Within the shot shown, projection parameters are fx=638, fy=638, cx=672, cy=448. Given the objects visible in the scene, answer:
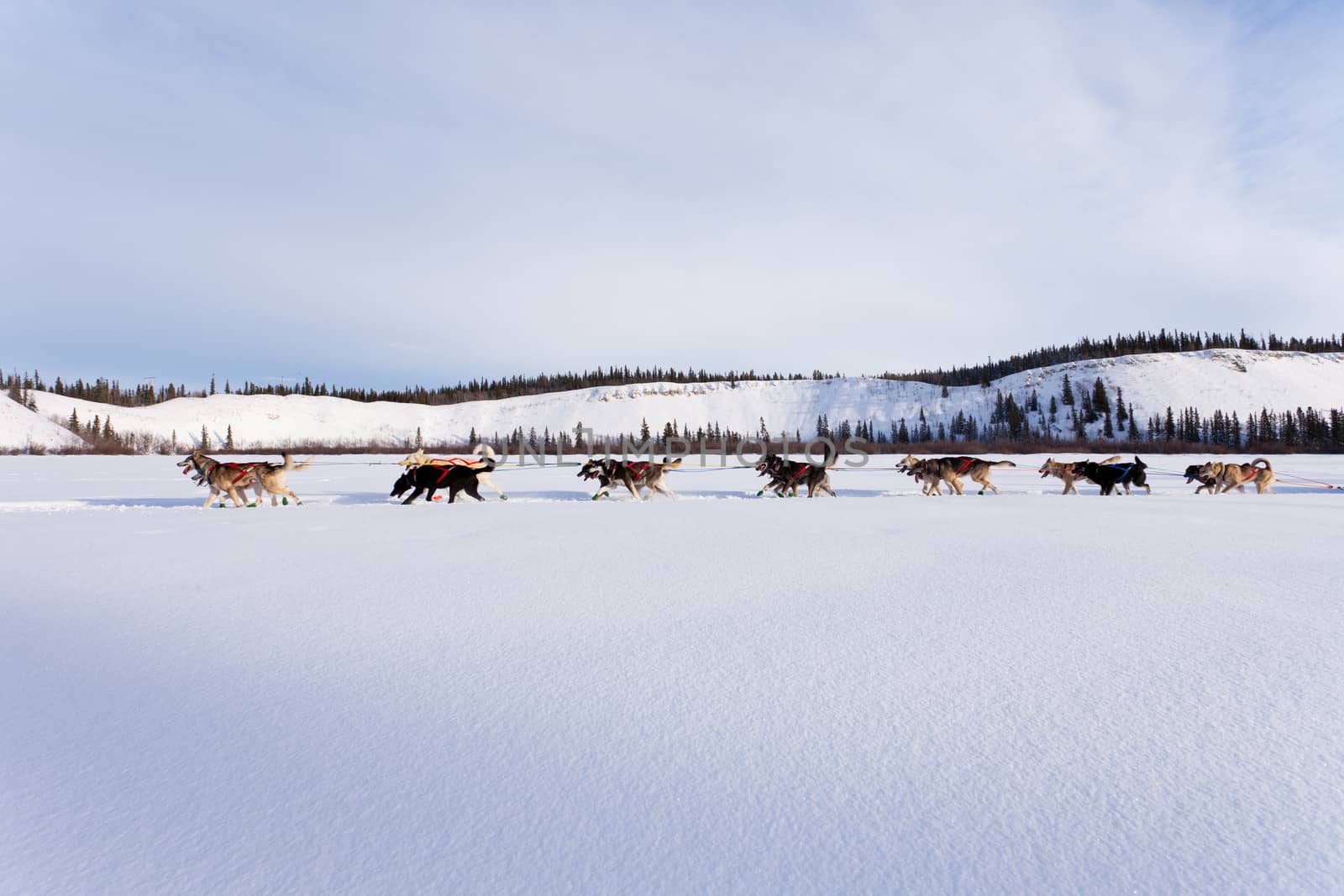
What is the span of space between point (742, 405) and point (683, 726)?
340 feet

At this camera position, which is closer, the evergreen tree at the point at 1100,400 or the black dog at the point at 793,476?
the black dog at the point at 793,476

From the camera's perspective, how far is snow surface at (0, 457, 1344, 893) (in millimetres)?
1606

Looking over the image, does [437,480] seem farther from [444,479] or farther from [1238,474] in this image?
[1238,474]

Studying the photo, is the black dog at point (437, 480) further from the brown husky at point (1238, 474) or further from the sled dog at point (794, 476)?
the brown husky at point (1238, 474)

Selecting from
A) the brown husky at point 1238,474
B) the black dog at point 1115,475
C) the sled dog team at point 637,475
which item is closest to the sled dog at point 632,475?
→ the sled dog team at point 637,475

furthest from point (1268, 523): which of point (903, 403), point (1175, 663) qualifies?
point (903, 403)

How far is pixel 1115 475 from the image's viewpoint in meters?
13.2

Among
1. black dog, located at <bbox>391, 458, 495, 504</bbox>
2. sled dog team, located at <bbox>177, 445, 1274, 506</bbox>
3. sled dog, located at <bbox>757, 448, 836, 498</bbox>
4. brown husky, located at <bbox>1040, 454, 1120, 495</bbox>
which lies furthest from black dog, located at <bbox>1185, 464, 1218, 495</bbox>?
black dog, located at <bbox>391, 458, 495, 504</bbox>

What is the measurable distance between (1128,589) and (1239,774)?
8.43 feet

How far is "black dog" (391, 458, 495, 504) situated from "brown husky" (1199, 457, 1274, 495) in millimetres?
15296

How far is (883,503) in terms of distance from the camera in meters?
10.8

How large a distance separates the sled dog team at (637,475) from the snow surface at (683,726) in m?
6.60

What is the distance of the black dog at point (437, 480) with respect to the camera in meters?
11.8

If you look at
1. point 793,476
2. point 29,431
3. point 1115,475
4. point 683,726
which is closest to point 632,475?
point 793,476
